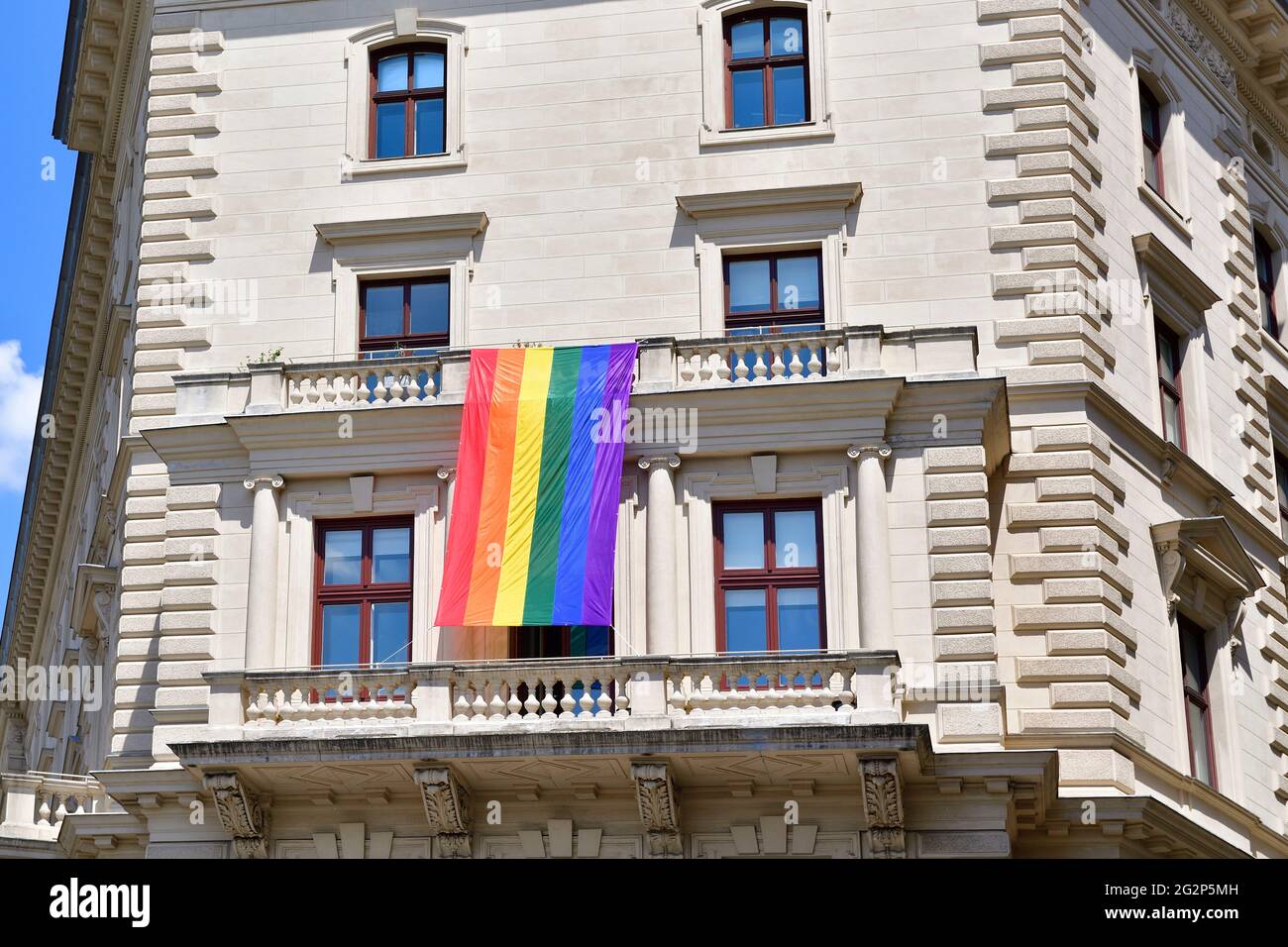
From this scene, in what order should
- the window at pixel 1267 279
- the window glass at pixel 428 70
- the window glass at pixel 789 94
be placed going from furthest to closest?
the window at pixel 1267 279
the window glass at pixel 428 70
the window glass at pixel 789 94

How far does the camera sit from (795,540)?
31.8 meters

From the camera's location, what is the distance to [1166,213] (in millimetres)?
37844

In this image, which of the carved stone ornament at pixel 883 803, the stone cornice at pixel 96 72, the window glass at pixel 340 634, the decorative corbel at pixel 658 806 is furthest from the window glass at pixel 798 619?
the stone cornice at pixel 96 72

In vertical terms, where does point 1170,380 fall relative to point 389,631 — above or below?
above

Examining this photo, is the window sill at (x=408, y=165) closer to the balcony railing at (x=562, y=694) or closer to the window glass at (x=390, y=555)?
the window glass at (x=390, y=555)

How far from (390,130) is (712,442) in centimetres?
846

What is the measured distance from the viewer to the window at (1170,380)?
36.8 metres

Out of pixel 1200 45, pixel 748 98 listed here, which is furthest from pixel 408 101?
pixel 1200 45

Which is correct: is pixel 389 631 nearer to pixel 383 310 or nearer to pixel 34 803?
pixel 383 310

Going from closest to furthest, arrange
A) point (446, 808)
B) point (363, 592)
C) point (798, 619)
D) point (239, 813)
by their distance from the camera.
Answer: point (446, 808), point (239, 813), point (798, 619), point (363, 592)

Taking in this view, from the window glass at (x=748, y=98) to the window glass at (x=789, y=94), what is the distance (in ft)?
0.76

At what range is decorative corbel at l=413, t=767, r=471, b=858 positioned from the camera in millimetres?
30047
